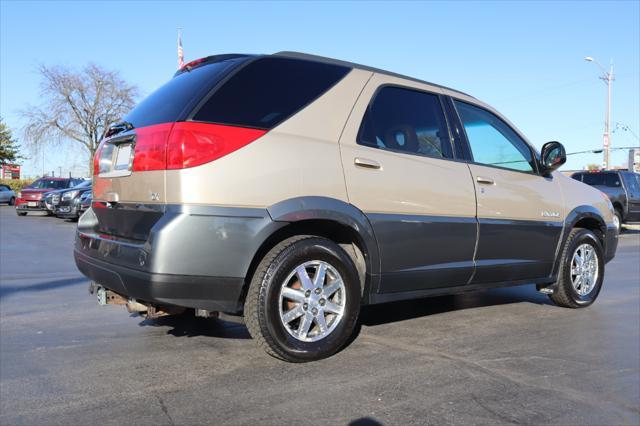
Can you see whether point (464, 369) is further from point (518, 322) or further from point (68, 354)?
point (68, 354)

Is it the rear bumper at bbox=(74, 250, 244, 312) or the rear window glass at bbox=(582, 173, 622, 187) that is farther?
the rear window glass at bbox=(582, 173, 622, 187)

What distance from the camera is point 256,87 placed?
350 cm

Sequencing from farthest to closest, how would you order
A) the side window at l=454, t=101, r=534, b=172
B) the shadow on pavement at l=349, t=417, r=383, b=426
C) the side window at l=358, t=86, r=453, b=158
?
the side window at l=454, t=101, r=534, b=172 < the side window at l=358, t=86, r=453, b=158 < the shadow on pavement at l=349, t=417, r=383, b=426

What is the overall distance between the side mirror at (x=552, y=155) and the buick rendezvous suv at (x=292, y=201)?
71 centimetres

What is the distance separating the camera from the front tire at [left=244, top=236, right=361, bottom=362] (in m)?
3.34

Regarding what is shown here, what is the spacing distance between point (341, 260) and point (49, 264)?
645 cm

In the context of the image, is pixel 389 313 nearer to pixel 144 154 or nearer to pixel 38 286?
pixel 144 154

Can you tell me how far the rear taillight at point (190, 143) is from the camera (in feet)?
10.3

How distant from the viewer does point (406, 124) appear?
4.22 m

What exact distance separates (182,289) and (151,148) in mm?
851

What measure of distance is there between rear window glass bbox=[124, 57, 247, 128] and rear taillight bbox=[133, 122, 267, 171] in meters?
0.12

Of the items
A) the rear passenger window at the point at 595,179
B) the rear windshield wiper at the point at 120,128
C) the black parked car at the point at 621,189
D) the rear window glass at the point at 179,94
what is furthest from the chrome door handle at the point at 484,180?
the rear passenger window at the point at 595,179

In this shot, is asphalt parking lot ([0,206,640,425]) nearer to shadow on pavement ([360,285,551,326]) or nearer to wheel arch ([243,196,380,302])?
shadow on pavement ([360,285,551,326])

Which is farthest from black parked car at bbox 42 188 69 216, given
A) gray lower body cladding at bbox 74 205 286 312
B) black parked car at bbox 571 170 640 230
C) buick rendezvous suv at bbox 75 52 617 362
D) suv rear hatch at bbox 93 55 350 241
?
gray lower body cladding at bbox 74 205 286 312
